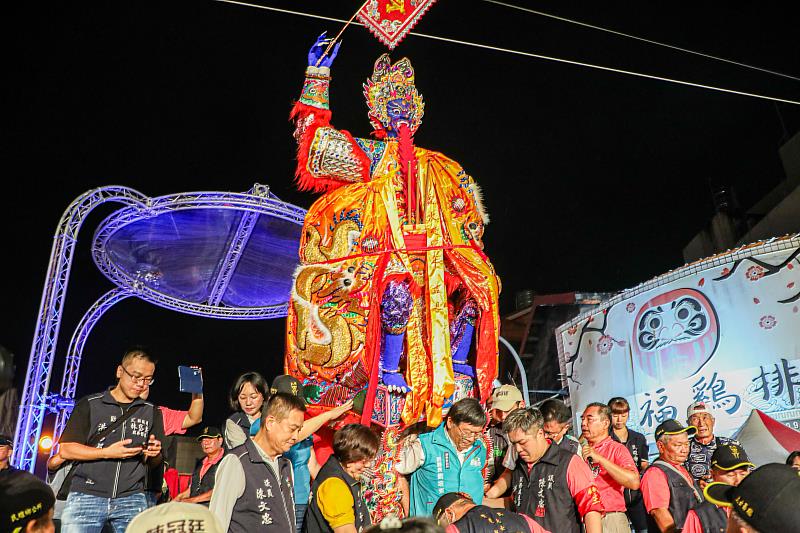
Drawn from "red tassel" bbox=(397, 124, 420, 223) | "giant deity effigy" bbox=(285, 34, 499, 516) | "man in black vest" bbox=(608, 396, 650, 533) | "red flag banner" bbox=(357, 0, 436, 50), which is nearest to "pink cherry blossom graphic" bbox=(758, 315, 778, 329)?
"man in black vest" bbox=(608, 396, 650, 533)

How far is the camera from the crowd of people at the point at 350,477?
2.36m

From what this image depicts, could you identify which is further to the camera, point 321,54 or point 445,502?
point 321,54

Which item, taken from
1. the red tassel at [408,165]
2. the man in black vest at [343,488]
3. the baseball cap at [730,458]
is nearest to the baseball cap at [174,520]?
the man in black vest at [343,488]

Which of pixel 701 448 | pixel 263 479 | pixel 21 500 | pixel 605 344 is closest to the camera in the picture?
pixel 21 500

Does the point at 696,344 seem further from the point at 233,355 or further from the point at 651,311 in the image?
the point at 233,355

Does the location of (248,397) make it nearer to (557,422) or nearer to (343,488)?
(343,488)

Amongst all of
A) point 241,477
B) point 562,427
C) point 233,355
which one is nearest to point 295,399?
point 241,477

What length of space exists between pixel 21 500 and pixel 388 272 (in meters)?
4.64

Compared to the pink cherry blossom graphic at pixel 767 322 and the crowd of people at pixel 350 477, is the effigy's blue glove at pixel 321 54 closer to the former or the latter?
the crowd of people at pixel 350 477

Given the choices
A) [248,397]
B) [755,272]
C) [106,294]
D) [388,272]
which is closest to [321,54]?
[388,272]

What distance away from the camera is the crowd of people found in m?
2.36

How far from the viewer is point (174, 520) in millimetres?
2027

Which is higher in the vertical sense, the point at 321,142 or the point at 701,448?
the point at 321,142

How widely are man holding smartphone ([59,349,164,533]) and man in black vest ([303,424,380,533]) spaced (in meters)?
1.14
